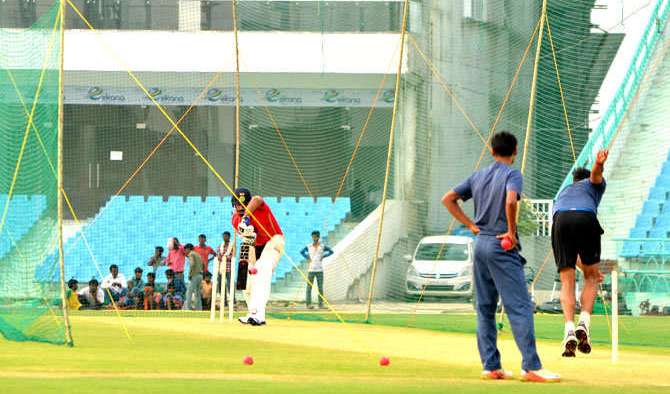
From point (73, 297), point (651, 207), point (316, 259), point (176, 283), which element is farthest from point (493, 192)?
point (651, 207)

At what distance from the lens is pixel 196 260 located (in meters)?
29.0

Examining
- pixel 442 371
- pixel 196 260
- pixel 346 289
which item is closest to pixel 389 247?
pixel 346 289

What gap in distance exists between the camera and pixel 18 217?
18.8 metres

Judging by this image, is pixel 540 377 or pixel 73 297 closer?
pixel 540 377

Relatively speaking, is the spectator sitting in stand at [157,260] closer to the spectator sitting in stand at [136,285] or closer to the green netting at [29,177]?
the spectator sitting in stand at [136,285]

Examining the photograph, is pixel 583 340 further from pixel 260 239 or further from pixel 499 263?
pixel 260 239

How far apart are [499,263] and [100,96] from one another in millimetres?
32216

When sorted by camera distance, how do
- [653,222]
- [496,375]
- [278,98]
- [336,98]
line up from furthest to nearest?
[336,98]
[278,98]
[653,222]
[496,375]

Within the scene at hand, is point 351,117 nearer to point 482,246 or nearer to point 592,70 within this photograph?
point 592,70

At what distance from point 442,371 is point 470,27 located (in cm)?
2114

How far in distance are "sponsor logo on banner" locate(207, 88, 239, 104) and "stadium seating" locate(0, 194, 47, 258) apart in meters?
21.9

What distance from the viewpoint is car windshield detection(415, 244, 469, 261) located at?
97.8 ft

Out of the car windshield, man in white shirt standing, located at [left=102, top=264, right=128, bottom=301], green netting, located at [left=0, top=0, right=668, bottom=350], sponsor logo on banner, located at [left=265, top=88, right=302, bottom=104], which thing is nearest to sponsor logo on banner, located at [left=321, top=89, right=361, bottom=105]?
green netting, located at [left=0, top=0, right=668, bottom=350]

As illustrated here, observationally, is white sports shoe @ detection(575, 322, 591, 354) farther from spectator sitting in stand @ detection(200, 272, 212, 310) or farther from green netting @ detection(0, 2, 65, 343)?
spectator sitting in stand @ detection(200, 272, 212, 310)
